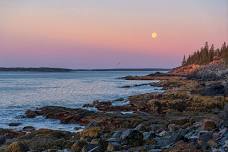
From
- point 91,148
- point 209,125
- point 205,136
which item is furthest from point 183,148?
point 209,125

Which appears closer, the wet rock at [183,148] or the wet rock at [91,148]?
the wet rock at [183,148]

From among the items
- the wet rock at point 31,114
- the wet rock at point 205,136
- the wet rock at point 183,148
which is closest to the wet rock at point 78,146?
the wet rock at point 183,148

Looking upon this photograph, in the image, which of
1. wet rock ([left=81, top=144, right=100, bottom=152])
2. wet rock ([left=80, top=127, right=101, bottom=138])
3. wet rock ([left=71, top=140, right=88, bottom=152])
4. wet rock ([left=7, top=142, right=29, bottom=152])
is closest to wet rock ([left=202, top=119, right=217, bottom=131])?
wet rock ([left=81, top=144, right=100, bottom=152])

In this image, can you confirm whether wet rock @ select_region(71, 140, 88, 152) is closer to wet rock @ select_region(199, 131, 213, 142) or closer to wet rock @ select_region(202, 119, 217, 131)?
wet rock @ select_region(199, 131, 213, 142)

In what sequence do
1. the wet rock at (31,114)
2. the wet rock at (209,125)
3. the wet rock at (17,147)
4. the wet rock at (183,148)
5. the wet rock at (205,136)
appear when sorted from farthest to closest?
the wet rock at (31,114) → the wet rock at (17,147) → the wet rock at (209,125) → the wet rock at (205,136) → the wet rock at (183,148)

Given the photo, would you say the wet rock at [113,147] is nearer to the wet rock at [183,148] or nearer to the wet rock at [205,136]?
the wet rock at [183,148]

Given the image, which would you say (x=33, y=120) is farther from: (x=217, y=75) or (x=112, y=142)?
(x=217, y=75)

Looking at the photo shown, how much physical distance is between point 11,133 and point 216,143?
51.6 ft

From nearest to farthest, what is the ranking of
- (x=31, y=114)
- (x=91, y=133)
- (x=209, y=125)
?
(x=209, y=125) → (x=91, y=133) → (x=31, y=114)

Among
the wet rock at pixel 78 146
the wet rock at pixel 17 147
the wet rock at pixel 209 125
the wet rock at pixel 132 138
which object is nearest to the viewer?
the wet rock at pixel 78 146

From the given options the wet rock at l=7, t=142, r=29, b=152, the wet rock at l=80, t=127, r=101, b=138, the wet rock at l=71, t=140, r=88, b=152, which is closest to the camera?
the wet rock at l=71, t=140, r=88, b=152

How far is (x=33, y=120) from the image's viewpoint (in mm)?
36906

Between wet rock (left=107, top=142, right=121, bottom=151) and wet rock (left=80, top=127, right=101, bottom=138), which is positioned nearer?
wet rock (left=107, top=142, right=121, bottom=151)

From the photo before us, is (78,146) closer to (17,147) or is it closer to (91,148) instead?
Answer: (91,148)
